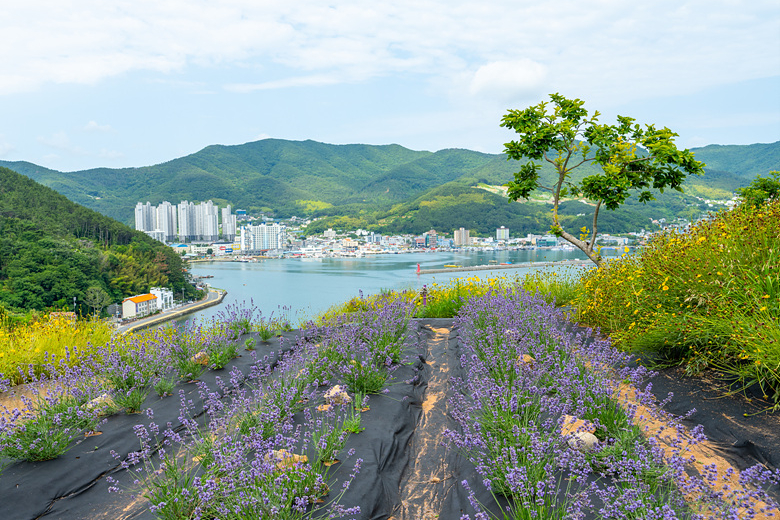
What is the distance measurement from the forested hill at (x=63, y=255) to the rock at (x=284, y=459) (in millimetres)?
43133

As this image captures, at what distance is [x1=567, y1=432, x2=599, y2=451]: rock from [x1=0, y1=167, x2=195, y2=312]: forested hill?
145 feet

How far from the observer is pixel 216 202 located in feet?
453

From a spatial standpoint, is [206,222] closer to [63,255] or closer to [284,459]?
[63,255]

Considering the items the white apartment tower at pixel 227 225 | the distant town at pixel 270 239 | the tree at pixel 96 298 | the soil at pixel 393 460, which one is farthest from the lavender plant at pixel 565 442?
the white apartment tower at pixel 227 225

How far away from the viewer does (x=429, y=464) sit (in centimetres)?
293

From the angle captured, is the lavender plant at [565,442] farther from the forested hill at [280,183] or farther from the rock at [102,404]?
the forested hill at [280,183]

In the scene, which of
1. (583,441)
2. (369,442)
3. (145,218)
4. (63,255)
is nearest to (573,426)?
(583,441)

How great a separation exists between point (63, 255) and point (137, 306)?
10780 mm

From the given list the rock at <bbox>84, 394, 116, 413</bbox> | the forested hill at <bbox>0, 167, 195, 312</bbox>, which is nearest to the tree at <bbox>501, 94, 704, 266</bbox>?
the rock at <bbox>84, 394, 116, 413</bbox>

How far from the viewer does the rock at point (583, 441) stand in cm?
246

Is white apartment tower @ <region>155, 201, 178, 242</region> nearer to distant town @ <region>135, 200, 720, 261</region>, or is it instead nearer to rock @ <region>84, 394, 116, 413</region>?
distant town @ <region>135, 200, 720, 261</region>

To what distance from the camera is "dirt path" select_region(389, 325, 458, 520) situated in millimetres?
2451

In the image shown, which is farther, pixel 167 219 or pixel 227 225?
pixel 227 225

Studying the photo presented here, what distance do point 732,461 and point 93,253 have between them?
2335 inches
